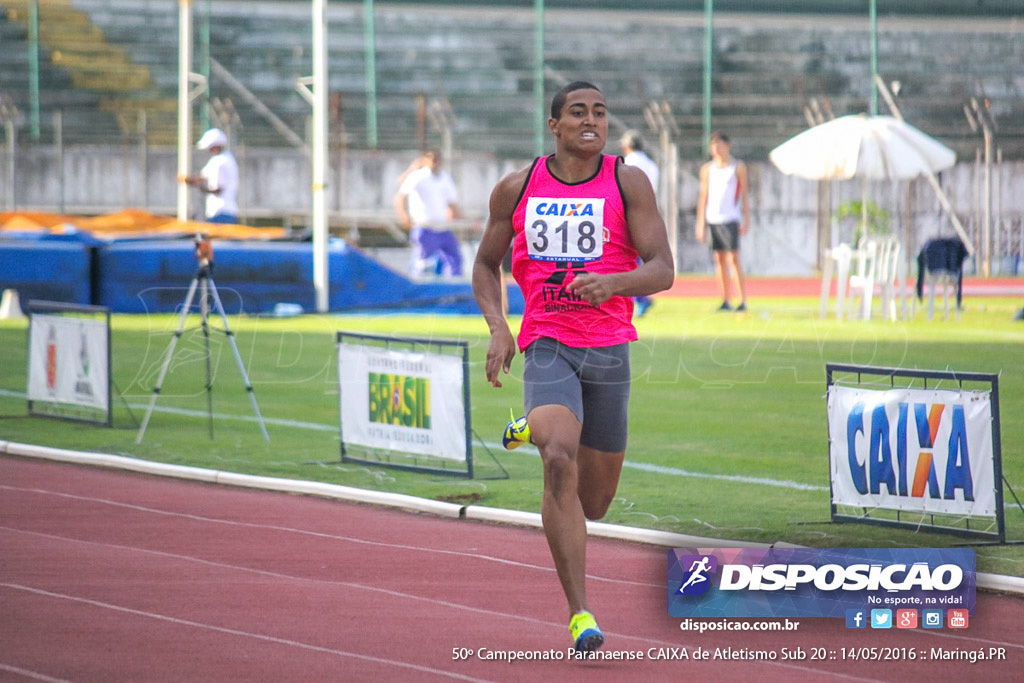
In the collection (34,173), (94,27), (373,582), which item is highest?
(94,27)

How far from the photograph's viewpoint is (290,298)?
1942 centimetres

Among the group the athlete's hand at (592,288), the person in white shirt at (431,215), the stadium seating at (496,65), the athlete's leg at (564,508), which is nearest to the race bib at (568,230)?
the athlete's hand at (592,288)

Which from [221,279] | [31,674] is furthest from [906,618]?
[221,279]

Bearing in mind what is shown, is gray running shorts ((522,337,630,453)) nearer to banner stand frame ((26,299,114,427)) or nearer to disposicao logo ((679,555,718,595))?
disposicao logo ((679,555,718,595))

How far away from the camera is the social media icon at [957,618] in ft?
18.3

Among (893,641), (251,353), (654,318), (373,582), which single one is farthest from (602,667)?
(654,318)

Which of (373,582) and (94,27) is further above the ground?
(94,27)

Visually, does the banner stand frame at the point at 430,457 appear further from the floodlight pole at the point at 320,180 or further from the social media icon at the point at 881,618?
the floodlight pole at the point at 320,180

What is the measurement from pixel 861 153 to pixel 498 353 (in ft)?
46.6

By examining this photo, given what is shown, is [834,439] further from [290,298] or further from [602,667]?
[290,298]

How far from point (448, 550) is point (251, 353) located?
865 centimetres

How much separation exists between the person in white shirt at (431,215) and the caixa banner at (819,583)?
15984 mm

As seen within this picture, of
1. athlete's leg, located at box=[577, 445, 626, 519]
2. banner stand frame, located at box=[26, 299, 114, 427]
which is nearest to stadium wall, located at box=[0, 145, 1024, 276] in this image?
banner stand frame, located at box=[26, 299, 114, 427]

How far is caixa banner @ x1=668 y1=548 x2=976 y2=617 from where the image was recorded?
553cm
